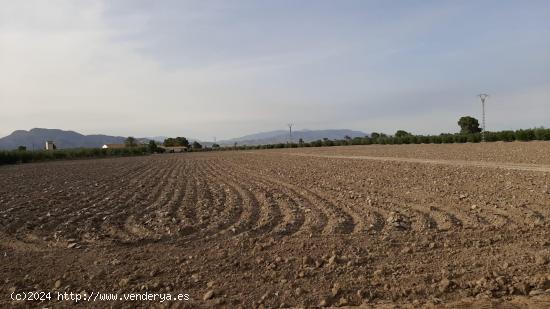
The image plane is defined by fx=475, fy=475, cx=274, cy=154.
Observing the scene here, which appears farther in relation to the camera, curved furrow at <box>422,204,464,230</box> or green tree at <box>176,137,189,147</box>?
green tree at <box>176,137,189,147</box>

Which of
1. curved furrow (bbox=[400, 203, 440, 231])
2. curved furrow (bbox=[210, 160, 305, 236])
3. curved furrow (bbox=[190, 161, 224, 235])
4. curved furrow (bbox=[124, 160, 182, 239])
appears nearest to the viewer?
curved furrow (bbox=[400, 203, 440, 231])

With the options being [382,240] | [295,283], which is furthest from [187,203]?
[295,283]

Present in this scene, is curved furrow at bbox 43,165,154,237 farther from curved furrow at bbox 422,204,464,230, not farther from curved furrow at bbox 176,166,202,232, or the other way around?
curved furrow at bbox 422,204,464,230

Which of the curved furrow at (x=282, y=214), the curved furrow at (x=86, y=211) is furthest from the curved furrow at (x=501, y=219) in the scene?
the curved furrow at (x=86, y=211)

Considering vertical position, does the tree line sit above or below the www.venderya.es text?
above

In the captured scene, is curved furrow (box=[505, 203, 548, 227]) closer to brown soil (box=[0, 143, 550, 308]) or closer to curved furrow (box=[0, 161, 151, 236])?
brown soil (box=[0, 143, 550, 308])

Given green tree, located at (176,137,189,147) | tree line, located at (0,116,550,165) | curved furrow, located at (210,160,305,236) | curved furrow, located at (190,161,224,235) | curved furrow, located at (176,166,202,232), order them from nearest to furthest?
curved furrow, located at (210,160,305,236) < curved furrow, located at (176,166,202,232) < curved furrow, located at (190,161,224,235) < tree line, located at (0,116,550,165) < green tree, located at (176,137,189,147)

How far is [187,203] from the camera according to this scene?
1299cm

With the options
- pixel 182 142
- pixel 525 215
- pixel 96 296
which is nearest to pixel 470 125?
pixel 182 142

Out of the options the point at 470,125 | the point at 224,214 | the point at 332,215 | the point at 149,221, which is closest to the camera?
the point at 332,215

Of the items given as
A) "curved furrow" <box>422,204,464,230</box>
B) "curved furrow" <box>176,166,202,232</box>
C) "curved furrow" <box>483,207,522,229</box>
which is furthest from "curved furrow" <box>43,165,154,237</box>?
"curved furrow" <box>483,207,522,229</box>

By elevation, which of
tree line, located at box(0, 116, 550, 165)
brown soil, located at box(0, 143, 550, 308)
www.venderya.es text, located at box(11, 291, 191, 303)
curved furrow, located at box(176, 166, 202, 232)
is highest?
tree line, located at box(0, 116, 550, 165)

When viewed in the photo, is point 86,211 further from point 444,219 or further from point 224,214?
point 444,219

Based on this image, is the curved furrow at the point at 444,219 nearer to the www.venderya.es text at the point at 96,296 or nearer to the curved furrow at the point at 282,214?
the curved furrow at the point at 282,214
